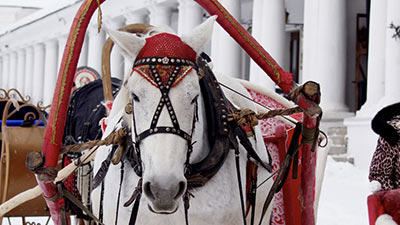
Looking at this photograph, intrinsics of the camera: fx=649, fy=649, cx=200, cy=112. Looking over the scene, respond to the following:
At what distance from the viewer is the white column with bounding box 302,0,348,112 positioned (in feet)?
56.3

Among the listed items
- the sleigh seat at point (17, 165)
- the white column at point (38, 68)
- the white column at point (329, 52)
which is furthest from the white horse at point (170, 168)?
the white column at point (38, 68)

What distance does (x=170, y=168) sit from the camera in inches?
105

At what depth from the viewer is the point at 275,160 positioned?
4598mm

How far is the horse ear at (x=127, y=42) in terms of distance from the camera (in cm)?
292

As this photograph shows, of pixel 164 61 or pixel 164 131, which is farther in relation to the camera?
pixel 164 61

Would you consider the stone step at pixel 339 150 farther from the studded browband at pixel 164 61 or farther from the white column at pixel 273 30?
the studded browband at pixel 164 61

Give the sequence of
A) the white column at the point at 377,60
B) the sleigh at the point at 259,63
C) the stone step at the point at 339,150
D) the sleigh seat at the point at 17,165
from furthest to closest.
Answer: the stone step at the point at 339,150 → the white column at the point at 377,60 → the sleigh seat at the point at 17,165 → the sleigh at the point at 259,63

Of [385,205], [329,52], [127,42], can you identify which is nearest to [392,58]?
[329,52]

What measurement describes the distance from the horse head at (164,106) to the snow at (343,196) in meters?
6.17

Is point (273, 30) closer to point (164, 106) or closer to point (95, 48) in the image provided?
point (95, 48)

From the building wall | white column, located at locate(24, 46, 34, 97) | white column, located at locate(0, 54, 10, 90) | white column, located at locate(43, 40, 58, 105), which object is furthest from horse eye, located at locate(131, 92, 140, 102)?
white column, located at locate(0, 54, 10, 90)

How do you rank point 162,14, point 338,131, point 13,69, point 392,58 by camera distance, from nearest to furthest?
point 392,58
point 338,131
point 162,14
point 13,69

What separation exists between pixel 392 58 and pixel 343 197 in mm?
4149

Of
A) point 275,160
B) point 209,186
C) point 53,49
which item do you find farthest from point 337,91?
point 53,49
